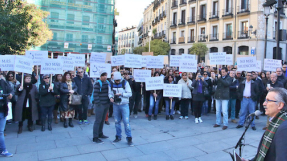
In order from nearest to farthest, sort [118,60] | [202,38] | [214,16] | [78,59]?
[78,59] < [118,60] < [214,16] < [202,38]

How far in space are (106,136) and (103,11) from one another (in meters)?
32.6

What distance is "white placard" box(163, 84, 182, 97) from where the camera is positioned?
8.72 meters

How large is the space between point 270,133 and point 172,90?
6615 millimetres

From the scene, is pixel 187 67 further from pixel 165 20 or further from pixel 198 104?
pixel 165 20

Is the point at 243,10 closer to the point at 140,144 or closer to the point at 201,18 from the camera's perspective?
the point at 201,18

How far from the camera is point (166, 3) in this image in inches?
1686

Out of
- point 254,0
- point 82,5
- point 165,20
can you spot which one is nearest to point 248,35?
point 254,0

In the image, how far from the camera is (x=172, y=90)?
28.7 feet

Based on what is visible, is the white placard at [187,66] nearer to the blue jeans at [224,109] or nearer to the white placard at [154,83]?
the white placard at [154,83]

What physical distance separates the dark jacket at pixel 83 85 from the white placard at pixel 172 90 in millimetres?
2757

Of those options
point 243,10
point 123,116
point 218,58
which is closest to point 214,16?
point 243,10

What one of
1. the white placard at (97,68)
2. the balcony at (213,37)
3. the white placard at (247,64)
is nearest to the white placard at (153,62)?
the white placard at (97,68)

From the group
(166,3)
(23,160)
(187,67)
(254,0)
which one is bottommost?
(23,160)

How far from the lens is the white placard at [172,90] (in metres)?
8.72
